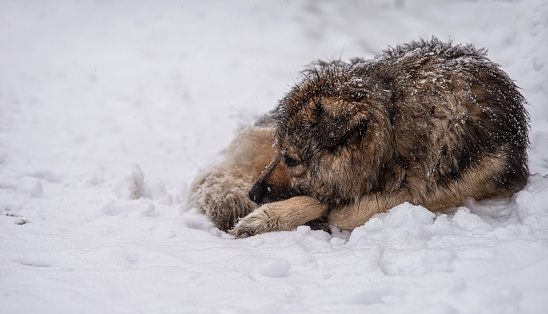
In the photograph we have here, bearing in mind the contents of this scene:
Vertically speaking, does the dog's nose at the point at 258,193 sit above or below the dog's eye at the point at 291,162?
below

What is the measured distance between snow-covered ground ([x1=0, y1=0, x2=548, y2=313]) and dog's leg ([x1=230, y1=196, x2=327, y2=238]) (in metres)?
0.21

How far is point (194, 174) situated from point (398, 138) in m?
3.24

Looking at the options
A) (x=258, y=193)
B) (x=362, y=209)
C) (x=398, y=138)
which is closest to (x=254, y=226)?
(x=258, y=193)

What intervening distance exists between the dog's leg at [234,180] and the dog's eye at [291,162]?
581 mm

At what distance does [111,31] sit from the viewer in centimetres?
1111

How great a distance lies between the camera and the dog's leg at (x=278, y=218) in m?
3.11

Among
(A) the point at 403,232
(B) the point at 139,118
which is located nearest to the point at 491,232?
(A) the point at 403,232

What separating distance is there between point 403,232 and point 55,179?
13.3ft

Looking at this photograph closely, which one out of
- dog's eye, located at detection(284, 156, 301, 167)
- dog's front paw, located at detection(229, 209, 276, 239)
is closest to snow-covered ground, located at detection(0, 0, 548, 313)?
dog's front paw, located at detection(229, 209, 276, 239)

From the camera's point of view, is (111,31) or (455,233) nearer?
(455,233)

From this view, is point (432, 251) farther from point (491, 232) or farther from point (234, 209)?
→ point (234, 209)

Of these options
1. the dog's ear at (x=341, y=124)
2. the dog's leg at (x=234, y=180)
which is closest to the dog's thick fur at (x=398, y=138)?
the dog's ear at (x=341, y=124)

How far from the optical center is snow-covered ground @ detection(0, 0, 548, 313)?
1.76m

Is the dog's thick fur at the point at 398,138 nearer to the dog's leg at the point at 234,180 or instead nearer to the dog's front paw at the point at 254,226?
the dog's front paw at the point at 254,226
